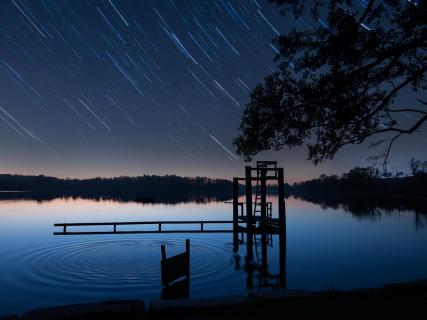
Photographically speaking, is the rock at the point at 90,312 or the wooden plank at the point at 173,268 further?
the wooden plank at the point at 173,268

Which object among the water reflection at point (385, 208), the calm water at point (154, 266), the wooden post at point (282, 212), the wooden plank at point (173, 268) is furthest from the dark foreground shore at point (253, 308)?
the water reflection at point (385, 208)

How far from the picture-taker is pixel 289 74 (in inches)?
420

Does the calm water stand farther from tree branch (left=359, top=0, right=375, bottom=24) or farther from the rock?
tree branch (left=359, top=0, right=375, bottom=24)

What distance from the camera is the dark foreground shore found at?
24.1 feet

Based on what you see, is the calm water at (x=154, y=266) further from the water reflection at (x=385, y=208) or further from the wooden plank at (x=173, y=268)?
the water reflection at (x=385, y=208)

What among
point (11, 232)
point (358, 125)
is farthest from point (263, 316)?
point (11, 232)

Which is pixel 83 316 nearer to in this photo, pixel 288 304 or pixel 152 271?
pixel 288 304

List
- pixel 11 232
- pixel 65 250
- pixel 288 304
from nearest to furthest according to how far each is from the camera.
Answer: pixel 288 304, pixel 65 250, pixel 11 232

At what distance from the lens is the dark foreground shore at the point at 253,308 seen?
7.36 metres

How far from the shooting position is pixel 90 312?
24.4 feet

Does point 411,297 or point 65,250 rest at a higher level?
point 411,297

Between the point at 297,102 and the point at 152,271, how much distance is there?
49.0ft

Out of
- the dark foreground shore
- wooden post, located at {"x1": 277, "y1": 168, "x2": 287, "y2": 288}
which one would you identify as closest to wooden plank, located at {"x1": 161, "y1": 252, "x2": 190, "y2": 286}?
the dark foreground shore

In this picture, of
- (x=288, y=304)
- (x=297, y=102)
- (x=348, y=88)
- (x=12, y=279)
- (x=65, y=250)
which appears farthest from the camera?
(x=65, y=250)
